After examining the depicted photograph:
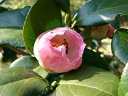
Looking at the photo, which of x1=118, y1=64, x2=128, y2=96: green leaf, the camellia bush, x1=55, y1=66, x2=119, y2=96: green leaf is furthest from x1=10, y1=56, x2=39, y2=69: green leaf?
x1=118, y1=64, x2=128, y2=96: green leaf

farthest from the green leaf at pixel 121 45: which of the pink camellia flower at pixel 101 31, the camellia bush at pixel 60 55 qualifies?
the pink camellia flower at pixel 101 31

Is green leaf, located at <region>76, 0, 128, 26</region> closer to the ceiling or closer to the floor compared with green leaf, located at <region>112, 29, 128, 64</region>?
closer to the ceiling

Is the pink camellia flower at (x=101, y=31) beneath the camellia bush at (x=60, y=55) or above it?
beneath

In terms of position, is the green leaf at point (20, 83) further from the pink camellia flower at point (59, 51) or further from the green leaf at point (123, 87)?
the green leaf at point (123, 87)

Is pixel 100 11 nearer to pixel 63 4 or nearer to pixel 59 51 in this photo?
pixel 63 4

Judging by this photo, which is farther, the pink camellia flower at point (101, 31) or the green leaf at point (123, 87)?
the pink camellia flower at point (101, 31)

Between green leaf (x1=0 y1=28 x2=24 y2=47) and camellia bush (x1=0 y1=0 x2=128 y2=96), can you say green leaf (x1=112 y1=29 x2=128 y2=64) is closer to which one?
camellia bush (x1=0 y1=0 x2=128 y2=96)

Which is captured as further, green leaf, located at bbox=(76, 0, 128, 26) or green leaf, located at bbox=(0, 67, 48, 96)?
green leaf, located at bbox=(76, 0, 128, 26)

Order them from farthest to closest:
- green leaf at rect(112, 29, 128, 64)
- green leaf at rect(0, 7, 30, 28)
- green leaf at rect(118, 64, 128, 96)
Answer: green leaf at rect(0, 7, 30, 28) → green leaf at rect(112, 29, 128, 64) → green leaf at rect(118, 64, 128, 96)
